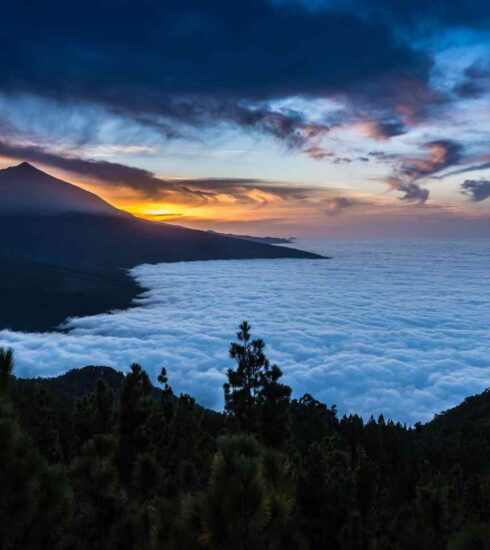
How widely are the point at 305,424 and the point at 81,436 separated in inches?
1510

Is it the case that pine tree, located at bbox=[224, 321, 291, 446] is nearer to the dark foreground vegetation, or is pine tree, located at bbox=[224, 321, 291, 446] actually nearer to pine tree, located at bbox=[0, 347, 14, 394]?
the dark foreground vegetation

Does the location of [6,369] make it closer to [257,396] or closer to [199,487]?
[199,487]

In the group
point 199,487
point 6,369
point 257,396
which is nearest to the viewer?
point 6,369

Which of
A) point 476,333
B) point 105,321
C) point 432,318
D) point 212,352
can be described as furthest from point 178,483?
point 105,321

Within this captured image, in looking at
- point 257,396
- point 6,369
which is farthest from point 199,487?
point 6,369

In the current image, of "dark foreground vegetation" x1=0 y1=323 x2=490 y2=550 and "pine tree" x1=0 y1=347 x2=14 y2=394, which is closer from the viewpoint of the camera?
"dark foreground vegetation" x1=0 y1=323 x2=490 y2=550

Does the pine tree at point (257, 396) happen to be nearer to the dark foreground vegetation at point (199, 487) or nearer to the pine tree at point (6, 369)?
the dark foreground vegetation at point (199, 487)

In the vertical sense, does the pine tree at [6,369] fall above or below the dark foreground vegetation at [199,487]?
above

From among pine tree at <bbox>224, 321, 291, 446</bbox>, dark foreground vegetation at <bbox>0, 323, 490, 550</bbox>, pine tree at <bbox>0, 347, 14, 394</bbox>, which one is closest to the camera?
dark foreground vegetation at <bbox>0, 323, 490, 550</bbox>

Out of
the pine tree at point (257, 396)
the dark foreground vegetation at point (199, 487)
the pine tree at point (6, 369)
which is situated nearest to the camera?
the dark foreground vegetation at point (199, 487)

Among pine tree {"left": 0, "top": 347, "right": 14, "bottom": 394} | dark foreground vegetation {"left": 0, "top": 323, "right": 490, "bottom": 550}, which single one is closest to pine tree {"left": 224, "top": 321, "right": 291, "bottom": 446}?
dark foreground vegetation {"left": 0, "top": 323, "right": 490, "bottom": 550}

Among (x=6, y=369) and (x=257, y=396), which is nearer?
(x=6, y=369)

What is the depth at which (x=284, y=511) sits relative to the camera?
5.11 metres

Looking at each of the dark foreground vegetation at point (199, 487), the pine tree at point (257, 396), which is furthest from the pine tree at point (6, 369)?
the pine tree at point (257, 396)
